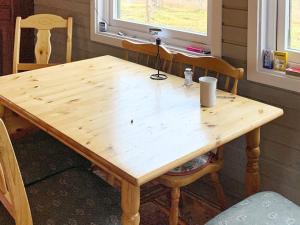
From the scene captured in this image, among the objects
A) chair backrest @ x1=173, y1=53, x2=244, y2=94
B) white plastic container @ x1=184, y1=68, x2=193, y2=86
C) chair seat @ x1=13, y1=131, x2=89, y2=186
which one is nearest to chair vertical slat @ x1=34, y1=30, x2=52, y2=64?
chair seat @ x1=13, y1=131, x2=89, y2=186

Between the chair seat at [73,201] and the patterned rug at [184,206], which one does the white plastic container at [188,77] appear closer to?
the patterned rug at [184,206]

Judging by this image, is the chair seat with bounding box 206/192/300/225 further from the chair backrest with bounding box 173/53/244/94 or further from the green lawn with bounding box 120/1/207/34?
the green lawn with bounding box 120/1/207/34

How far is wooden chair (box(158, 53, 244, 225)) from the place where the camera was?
1.96m

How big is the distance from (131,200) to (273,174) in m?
1.02

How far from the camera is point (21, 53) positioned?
3631 mm

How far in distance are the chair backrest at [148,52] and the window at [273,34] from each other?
0.48 m

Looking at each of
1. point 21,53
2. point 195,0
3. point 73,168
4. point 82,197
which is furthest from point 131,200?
point 21,53

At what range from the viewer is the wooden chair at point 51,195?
1372 millimetres

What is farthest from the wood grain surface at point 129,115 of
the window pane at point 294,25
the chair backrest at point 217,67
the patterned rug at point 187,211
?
the patterned rug at point 187,211

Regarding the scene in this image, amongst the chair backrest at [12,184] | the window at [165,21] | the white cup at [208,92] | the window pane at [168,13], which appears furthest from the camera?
the window pane at [168,13]

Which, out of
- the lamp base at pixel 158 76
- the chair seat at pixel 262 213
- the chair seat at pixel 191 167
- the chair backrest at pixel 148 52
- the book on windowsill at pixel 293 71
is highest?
the chair backrest at pixel 148 52

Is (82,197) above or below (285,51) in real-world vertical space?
below

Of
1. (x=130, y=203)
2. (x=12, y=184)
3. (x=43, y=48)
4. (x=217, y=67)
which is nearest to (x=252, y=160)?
(x=217, y=67)

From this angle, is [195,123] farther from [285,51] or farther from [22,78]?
[22,78]
